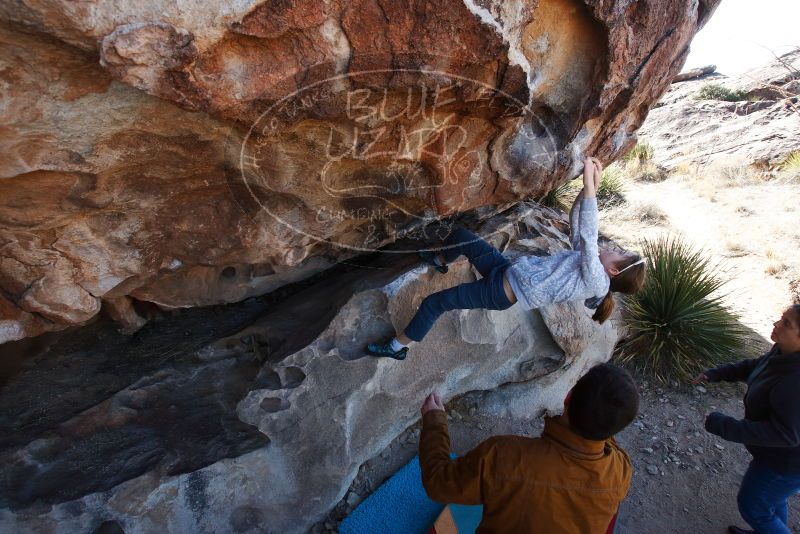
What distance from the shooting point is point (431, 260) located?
3.46m

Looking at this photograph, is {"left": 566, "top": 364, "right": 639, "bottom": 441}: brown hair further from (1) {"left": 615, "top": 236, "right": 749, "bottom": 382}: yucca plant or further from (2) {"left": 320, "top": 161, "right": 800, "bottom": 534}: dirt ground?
(1) {"left": 615, "top": 236, "right": 749, "bottom": 382}: yucca plant

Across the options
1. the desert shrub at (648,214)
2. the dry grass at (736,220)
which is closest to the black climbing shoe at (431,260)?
the dry grass at (736,220)

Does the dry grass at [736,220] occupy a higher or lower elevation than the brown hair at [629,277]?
lower

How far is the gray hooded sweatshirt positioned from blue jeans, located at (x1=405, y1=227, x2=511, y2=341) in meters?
0.10

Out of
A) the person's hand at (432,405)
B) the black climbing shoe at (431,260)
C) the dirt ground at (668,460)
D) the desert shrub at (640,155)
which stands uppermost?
the black climbing shoe at (431,260)

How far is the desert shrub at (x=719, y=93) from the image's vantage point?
13.3m

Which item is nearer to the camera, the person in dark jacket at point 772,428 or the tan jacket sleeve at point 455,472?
the tan jacket sleeve at point 455,472

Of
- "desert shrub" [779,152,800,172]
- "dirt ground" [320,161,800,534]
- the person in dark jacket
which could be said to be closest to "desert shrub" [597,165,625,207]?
"dirt ground" [320,161,800,534]

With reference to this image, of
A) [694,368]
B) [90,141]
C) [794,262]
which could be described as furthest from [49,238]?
[794,262]

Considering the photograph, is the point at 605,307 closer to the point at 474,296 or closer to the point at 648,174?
the point at 474,296

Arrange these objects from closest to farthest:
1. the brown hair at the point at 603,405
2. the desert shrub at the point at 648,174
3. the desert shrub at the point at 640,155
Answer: the brown hair at the point at 603,405, the desert shrub at the point at 648,174, the desert shrub at the point at 640,155

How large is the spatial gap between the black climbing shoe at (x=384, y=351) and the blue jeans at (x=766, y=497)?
2.11 m

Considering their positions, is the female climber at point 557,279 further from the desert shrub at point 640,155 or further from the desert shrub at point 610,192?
the desert shrub at point 640,155

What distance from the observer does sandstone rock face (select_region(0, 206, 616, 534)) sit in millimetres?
2697
